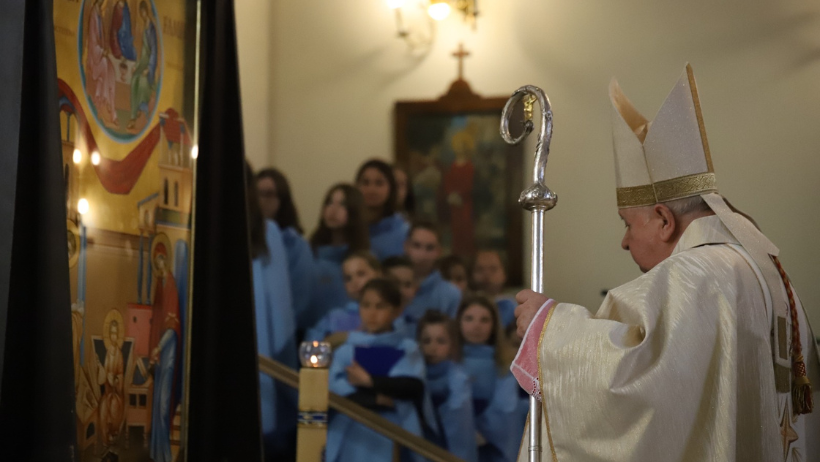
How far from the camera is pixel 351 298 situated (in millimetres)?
6125

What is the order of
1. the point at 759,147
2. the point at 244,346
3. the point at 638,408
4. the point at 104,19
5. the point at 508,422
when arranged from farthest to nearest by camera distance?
the point at 759,147
the point at 508,422
the point at 244,346
the point at 104,19
the point at 638,408

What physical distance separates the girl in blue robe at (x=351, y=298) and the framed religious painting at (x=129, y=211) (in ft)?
10.9

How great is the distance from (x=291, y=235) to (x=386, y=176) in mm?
810

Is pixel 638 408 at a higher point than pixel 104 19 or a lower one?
lower

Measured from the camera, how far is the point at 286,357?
5875mm

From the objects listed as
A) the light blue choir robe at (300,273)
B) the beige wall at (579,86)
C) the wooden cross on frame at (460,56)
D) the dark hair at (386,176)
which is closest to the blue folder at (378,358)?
the light blue choir robe at (300,273)

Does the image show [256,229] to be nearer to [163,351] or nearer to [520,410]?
[520,410]

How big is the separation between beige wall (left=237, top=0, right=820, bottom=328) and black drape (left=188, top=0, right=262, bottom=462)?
13.4 ft

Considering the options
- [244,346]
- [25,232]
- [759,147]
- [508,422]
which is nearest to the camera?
[25,232]

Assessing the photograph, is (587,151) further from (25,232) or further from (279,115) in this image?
(25,232)

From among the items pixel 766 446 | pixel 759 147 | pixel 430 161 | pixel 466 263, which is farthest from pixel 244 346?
pixel 759 147

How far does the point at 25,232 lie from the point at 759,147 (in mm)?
5420

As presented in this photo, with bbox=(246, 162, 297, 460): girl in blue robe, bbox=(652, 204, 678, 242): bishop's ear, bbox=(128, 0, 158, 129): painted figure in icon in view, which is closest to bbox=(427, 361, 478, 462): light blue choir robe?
bbox=(246, 162, 297, 460): girl in blue robe

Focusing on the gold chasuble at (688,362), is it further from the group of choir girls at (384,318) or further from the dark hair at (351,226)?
the dark hair at (351,226)
